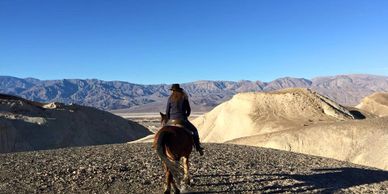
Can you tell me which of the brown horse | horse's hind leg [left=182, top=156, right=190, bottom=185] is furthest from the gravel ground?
the brown horse

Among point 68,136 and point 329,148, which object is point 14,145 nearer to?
point 68,136

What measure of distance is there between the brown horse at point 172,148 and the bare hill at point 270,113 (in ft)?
148

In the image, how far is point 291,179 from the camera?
16.4 m

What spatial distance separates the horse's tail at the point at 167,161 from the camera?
1243 centimetres

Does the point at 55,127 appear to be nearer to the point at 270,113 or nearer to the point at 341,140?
the point at 270,113

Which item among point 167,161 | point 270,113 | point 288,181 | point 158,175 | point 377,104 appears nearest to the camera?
point 167,161

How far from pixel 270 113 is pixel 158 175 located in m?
51.0

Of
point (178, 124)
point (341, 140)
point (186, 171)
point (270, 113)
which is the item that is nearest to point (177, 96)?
point (178, 124)

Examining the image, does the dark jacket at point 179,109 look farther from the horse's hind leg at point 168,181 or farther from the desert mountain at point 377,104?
the desert mountain at point 377,104

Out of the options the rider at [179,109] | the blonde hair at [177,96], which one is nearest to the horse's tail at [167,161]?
the rider at [179,109]

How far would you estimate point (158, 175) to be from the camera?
1560 centimetres

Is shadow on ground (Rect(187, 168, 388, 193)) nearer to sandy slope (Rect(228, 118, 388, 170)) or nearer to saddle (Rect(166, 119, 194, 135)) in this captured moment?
saddle (Rect(166, 119, 194, 135))

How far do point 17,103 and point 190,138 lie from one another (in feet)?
209

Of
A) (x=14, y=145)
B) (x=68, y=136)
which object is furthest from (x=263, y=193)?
(x=68, y=136)
